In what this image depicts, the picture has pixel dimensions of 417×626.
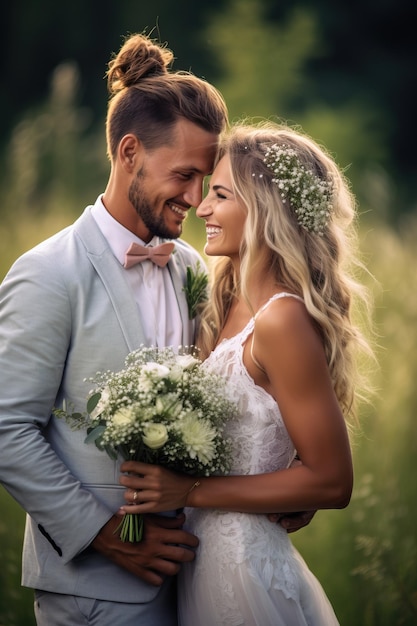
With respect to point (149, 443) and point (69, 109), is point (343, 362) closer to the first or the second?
point (149, 443)

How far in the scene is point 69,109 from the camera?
489 cm

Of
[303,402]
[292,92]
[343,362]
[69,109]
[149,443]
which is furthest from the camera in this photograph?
[292,92]

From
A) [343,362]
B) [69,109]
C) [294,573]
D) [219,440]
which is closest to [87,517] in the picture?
[219,440]

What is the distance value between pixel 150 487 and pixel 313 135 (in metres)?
4.67

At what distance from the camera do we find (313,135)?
6664mm

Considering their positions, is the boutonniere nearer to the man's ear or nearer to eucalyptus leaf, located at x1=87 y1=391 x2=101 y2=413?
the man's ear

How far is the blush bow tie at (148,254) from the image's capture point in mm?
3044

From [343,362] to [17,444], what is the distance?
1.18m

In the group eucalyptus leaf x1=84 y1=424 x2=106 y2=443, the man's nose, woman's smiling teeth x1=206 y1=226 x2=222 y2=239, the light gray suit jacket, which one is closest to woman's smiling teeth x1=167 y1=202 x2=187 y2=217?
the man's nose

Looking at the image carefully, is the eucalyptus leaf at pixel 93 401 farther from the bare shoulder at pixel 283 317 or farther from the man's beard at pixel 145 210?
the man's beard at pixel 145 210

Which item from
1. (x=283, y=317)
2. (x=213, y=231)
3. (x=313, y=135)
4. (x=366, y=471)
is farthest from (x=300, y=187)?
(x=313, y=135)

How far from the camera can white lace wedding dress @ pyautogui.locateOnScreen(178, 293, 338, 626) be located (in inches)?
106

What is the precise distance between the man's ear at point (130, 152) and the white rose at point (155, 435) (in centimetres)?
123

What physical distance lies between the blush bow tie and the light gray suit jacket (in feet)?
0.26
